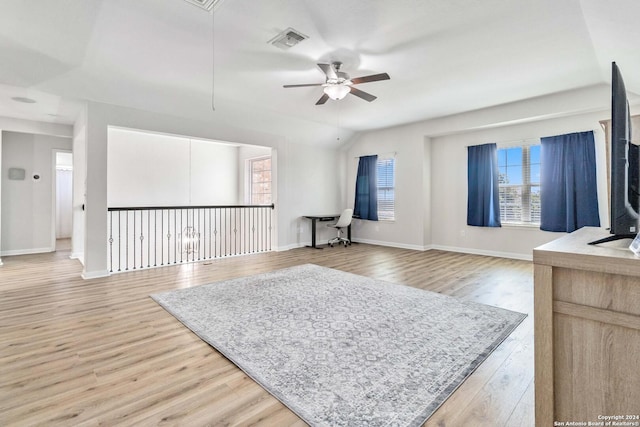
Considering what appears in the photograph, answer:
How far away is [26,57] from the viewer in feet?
11.0

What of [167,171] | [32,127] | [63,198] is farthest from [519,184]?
[63,198]

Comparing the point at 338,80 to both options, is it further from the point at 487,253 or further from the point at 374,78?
the point at 487,253

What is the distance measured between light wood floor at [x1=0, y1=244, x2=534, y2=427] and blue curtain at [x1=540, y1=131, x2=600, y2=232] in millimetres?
1664

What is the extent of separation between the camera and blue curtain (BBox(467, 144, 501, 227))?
5.88 m

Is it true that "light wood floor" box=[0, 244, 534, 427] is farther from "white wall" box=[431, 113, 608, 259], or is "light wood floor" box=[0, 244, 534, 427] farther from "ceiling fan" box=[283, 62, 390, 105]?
"ceiling fan" box=[283, 62, 390, 105]

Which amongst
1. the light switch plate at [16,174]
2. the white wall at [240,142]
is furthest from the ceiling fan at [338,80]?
the light switch plate at [16,174]

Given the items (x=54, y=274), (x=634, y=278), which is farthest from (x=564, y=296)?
(x=54, y=274)

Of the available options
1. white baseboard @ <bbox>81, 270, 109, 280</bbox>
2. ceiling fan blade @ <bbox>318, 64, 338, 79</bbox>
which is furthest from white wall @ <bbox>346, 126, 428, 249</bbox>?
white baseboard @ <bbox>81, 270, 109, 280</bbox>

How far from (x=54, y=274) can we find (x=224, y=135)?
11.5 feet

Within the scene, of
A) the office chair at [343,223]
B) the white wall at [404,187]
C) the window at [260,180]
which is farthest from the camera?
the window at [260,180]

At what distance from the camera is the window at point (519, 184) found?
217 inches

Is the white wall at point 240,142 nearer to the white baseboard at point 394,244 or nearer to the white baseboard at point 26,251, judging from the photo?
the white baseboard at point 394,244

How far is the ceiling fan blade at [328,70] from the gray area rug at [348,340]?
260cm

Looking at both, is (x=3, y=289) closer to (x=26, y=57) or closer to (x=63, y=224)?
(x=26, y=57)
